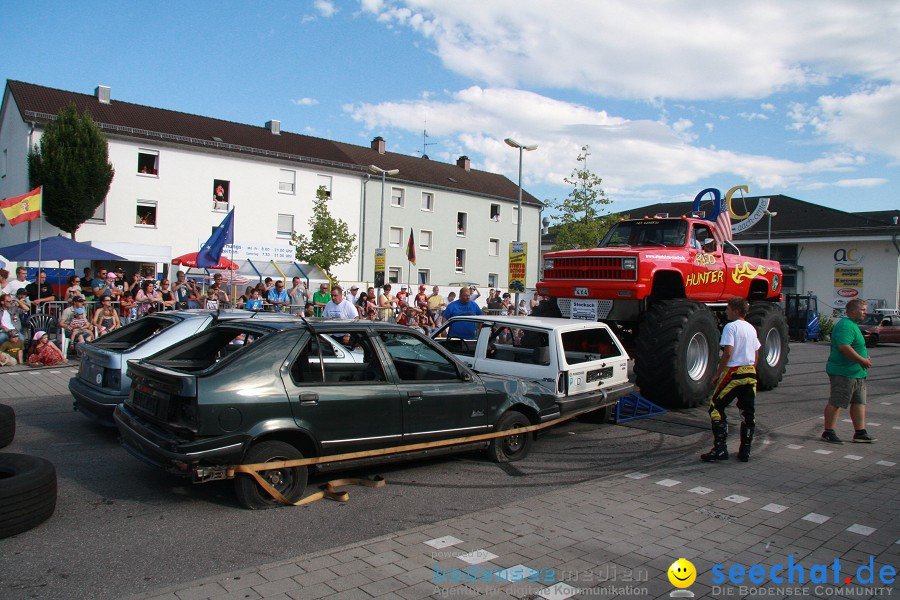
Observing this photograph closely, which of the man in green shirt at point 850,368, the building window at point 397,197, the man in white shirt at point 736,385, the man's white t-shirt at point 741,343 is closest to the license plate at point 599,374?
the man in white shirt at point 736,385

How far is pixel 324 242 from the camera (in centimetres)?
3606

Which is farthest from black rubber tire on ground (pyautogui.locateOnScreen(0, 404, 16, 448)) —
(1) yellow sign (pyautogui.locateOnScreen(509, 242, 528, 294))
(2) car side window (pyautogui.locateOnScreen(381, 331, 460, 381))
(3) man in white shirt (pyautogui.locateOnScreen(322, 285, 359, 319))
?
(1) yellow sign (pyautogui.locateOnScreen(509, 242, 528, 294))

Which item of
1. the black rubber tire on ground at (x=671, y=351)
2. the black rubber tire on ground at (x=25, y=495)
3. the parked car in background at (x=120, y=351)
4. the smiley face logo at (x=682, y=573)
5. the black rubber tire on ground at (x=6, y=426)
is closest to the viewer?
the smiley face logo at (x=682, y=573)

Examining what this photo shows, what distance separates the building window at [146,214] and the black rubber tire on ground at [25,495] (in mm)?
32022

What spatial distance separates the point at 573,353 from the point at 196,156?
3242cm

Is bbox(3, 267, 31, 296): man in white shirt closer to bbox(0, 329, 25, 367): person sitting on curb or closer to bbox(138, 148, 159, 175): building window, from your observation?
bbox(0, 329, 25, 367): person sitting on curb

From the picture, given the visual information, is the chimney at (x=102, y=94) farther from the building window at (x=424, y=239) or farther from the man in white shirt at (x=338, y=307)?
the man in white shirt at (x=338, y=307)

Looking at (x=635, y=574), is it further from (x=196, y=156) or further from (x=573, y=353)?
(x=196, y=156)

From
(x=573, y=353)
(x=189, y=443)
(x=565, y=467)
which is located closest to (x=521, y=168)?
(x=573, y=353)

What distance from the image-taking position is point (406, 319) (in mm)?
16031

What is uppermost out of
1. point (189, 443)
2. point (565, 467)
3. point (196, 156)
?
point (196, 156)

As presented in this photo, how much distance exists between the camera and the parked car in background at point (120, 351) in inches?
263

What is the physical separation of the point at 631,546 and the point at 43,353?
11.8m

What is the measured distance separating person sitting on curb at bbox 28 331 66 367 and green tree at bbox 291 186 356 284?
23.3 meters
